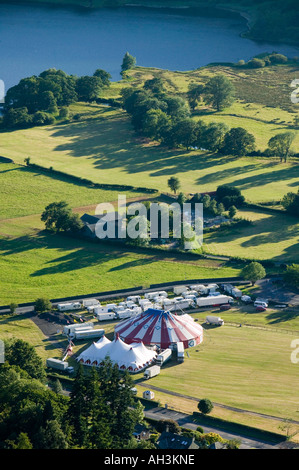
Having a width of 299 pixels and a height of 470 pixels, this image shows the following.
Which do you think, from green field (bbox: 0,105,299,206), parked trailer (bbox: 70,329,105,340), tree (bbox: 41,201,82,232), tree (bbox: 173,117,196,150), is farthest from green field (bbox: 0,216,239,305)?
tree (bbox: 173,117,196,150)

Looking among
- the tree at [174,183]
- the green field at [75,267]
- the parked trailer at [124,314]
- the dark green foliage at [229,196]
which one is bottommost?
the parked trailer at [124,314]

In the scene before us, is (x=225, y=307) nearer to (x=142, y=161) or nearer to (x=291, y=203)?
(x=291, y=203)

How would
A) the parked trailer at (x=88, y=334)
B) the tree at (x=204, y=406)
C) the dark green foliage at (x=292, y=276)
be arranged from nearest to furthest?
the tree at (x=204, y=406)
the parked trailer at (x=88, y=334)
the dark green foliage at (x=292, y=276)

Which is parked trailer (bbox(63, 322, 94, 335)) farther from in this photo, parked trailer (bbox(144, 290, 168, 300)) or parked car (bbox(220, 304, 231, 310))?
parked car (bbox(220, 304, 231, 310))

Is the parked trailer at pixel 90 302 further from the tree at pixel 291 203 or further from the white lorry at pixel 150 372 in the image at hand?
the tree at pixel 291 203

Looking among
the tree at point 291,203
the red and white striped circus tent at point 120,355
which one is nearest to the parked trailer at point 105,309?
the red and white striped circus tent at point 120,355

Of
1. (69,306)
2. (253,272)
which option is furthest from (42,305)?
(253,272)

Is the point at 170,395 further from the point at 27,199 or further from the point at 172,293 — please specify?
the point at 27,199
